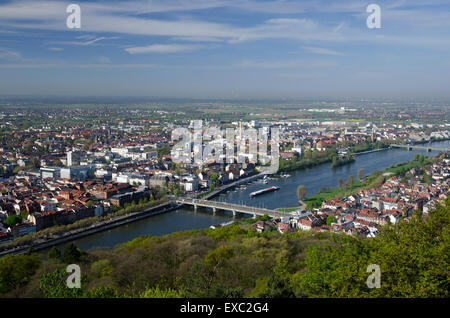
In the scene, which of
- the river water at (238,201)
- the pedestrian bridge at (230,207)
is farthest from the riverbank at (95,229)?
the pedestrian bridge at (230,207)

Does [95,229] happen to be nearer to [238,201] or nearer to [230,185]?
[238,201]

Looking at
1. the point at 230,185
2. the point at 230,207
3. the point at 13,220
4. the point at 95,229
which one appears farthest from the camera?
the point at 230,185

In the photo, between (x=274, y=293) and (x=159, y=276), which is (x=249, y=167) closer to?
(x=159, y=276)

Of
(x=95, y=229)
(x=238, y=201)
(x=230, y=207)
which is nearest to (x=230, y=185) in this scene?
(x=238, y=201)

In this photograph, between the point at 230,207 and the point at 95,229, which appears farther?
the point at 230,207

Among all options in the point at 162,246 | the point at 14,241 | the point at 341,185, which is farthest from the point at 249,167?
the point at 162,246

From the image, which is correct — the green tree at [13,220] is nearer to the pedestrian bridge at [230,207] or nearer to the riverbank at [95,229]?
the riverbank at [95,229]

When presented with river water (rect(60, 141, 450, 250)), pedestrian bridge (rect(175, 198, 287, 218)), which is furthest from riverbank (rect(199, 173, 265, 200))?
pedestrian bridge (rect(175, 198, 287, 218))
